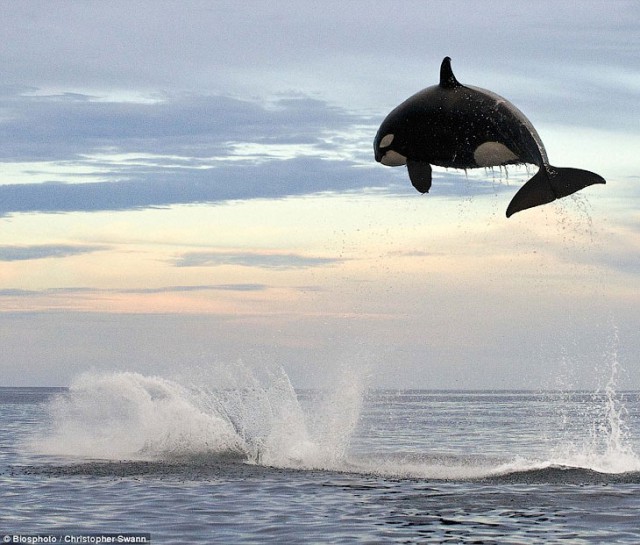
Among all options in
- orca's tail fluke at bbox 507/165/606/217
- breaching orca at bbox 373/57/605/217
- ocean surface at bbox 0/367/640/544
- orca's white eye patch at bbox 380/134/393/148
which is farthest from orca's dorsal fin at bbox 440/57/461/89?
ocean surface at bbox 0/367/640/544

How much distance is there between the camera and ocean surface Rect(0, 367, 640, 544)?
1705cm

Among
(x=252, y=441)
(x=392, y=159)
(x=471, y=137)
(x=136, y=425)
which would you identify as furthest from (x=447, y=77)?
(x=136, y=425)

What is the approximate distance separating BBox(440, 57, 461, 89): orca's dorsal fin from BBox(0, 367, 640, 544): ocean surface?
24.1 ft

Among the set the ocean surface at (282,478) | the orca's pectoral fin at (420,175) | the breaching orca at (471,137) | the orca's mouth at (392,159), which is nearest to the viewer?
the breaching orca at (471,137)

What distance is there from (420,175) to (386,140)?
0.95 meters

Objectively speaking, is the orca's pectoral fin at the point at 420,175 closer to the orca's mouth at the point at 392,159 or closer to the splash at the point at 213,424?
the orca's mouth at the point at 392,159

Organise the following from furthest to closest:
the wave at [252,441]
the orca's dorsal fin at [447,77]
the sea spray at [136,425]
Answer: the sea spray at [136,425]
the wave at [252,441]
the orca's dorsal fin at [447,77]

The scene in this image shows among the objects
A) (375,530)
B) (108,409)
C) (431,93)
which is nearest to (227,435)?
(108,409)

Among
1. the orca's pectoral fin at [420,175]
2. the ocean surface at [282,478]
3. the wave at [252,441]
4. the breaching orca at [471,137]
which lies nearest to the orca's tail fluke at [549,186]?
the breaching orca at [471,137]

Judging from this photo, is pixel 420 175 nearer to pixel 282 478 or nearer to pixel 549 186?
pixel 549 186

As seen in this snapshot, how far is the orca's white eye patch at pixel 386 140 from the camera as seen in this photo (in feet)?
51.9

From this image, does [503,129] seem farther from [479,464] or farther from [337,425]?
[337,425]

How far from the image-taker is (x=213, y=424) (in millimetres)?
30391

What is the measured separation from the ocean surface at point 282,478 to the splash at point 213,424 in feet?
0.21
